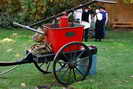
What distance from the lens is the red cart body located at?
6.66m

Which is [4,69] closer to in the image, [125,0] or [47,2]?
[47,2]

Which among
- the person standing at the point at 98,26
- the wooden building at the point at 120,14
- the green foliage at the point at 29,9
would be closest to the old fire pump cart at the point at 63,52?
the person standing at the point at 98,26

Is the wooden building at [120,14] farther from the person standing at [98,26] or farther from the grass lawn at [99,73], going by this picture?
the grass lawn at [99,73]

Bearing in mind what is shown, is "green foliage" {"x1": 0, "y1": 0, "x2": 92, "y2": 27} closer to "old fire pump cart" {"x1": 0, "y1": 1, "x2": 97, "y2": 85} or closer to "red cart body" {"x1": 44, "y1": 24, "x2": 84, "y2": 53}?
"old fire pump cart" {"x1": 0, "y1": 1, "x2": 97, "y2": 85}

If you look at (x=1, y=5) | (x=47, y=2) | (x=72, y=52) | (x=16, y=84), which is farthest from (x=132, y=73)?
(x=1, y=5)

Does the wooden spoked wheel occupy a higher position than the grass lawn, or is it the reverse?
the wooden spoked wheel

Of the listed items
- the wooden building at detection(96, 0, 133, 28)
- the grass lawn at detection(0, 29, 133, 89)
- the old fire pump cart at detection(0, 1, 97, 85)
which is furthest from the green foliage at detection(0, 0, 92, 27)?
the old fire pump cart at detection(0, 1, 97, 85)

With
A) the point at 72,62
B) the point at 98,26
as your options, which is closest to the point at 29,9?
the point at 98,26

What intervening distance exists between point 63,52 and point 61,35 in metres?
0.34

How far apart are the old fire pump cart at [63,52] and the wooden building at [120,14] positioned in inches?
468

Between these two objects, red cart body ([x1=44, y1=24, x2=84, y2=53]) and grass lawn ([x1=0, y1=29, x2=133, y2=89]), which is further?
grass lawn ([x1=0, y1=29, x2=133, y2=89])

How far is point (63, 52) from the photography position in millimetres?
6727

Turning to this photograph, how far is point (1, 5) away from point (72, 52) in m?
11.3

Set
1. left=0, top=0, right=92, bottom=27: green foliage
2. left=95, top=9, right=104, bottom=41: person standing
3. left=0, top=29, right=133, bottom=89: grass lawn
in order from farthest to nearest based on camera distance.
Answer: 1. left=0, top=0, right=92, bottom=27: green foliage
2. left=95, top=9, right=104, bottom=41: person standing
3. left=0, top=29, right=133, bottom=89: grass lawn
